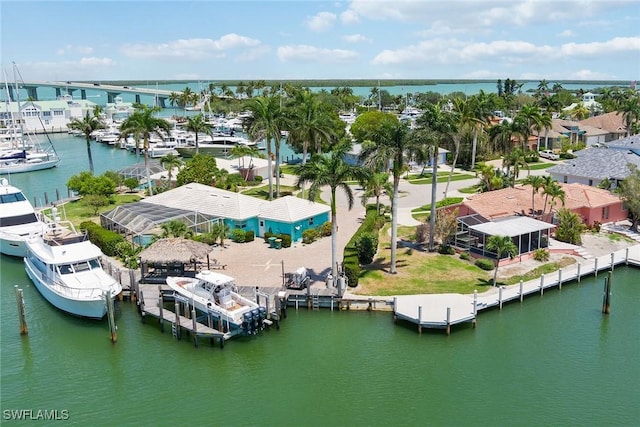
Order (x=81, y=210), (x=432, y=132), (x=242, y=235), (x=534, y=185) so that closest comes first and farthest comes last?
(x=432, y=132) → (x=242, y=235) → (x=534, y=185) → (x=81, y=210)

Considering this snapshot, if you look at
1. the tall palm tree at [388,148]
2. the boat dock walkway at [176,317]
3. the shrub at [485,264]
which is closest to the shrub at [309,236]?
the tall palm tree at [388,148]

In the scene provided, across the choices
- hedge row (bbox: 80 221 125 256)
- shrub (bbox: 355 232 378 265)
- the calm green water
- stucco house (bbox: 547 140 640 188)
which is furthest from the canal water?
stucco house (bbox: 547 140 640 188)

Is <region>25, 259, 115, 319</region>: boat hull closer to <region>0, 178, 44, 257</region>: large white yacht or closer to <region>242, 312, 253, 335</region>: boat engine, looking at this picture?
<region>242, 312, 253, 335</region>: boat engine

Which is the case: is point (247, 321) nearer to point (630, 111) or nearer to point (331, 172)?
point (331, 172)

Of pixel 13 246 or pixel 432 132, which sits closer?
pixel 432 132

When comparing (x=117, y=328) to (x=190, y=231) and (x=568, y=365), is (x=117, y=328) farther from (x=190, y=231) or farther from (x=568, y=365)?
(x=568, y=365)

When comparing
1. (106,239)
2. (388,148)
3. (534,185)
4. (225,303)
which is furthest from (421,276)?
(106,239)
